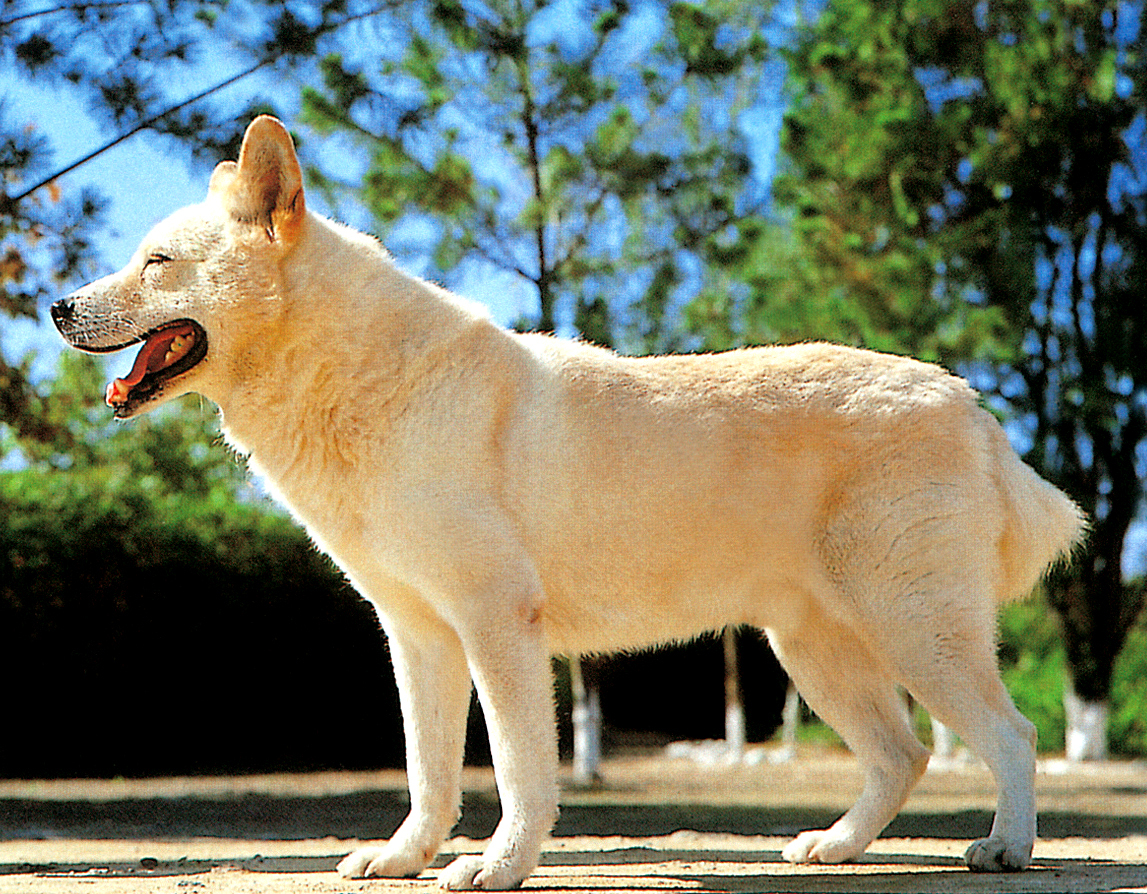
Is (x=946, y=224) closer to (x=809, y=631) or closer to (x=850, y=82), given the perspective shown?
(x=850, y=82)

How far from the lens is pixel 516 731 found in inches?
158

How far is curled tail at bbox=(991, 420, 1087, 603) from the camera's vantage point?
15.3ft

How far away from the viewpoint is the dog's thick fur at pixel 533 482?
4.10 metres


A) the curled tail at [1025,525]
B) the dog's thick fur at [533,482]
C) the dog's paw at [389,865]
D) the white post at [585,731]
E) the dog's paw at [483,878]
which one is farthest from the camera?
the white post at [585,731]

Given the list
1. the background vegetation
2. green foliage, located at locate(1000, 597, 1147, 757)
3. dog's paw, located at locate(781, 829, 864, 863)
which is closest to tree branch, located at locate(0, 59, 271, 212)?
the background vegetation

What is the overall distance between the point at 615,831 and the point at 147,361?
4.55 metres

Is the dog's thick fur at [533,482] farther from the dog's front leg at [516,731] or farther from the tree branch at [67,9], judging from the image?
the tree branch at [67,9]

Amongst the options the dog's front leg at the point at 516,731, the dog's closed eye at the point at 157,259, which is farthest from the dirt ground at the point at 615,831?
the dog's closed eye at the point at 157,259

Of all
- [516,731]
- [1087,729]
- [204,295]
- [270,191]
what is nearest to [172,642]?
[204,295]

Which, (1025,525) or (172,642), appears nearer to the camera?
(1025,525)

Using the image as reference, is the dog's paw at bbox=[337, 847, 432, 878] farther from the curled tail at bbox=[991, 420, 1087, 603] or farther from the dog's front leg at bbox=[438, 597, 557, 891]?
the curled tail at bbox=[991, 420, 1087, 603]

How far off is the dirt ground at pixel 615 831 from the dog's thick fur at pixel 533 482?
52 centimetres

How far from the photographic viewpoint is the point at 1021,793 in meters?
4.29

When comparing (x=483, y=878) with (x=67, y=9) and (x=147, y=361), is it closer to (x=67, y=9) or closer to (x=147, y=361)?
(x=147, y=361)
